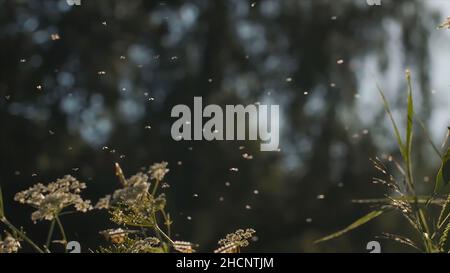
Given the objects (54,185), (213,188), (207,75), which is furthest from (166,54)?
(54,185)

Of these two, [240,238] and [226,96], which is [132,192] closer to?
[240,238]

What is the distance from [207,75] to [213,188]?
212 cm

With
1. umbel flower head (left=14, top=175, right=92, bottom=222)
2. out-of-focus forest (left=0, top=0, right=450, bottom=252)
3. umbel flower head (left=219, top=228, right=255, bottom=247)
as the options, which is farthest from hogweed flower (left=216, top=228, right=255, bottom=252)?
out-of-focus forest (left=0, top=0, right=450, bottom=252)

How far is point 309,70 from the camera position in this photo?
16.8m

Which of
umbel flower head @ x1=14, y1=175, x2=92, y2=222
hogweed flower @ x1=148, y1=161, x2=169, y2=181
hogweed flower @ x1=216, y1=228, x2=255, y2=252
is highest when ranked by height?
hogweed flower @ x1=148, y1=161, x2=169, y2=181

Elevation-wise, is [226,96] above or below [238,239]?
above

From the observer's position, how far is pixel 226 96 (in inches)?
627

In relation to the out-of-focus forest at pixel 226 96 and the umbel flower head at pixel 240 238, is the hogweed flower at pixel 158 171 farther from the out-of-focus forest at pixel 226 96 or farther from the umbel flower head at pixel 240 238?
the out-of-focus forest at pixel 226 96

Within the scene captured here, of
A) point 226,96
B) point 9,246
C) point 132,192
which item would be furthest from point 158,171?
point 226,96

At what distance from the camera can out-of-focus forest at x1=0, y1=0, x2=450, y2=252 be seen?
14953 millimetres

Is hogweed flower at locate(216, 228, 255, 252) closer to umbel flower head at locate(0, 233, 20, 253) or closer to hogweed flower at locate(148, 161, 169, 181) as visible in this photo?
hogweed flower at locate(148, 161, 169, 181)
